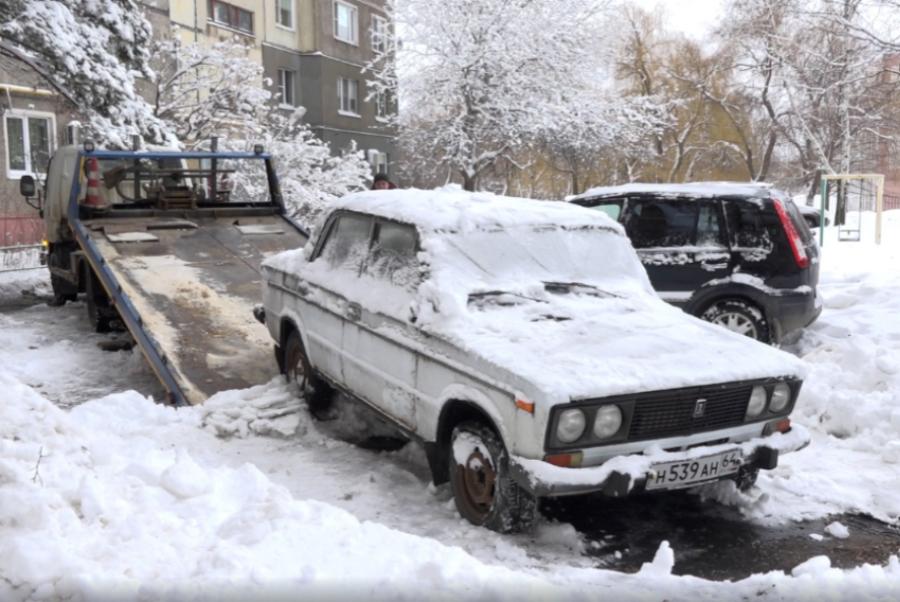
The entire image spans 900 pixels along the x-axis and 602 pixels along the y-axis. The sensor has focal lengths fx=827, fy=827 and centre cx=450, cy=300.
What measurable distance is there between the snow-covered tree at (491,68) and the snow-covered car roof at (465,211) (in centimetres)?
1936

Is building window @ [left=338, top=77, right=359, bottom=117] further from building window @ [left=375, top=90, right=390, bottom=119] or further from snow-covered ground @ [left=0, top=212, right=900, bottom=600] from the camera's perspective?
snow-covered ground @ [left=0, top=212, right=900, bottom=600]

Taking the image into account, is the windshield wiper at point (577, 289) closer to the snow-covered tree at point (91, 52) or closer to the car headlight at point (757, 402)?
the car headlight at point (757, 402)

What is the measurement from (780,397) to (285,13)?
2931cm

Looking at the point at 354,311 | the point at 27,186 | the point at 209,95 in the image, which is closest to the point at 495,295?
the point at 354,311

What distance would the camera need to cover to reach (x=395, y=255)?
5488 millimetres

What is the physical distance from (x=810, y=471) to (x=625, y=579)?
2620mm

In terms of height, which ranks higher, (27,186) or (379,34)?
(379,34)

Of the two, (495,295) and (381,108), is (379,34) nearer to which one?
(381,108)

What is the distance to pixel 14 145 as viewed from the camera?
20.0m

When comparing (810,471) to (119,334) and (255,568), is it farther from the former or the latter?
(119,334)

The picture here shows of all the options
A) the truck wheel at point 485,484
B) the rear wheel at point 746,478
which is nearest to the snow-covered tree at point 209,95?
the truck wheel at point 485,484

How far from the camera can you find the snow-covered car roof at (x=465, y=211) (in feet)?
17.8

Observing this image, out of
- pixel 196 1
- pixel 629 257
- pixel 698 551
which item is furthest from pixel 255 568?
pixel 196 1

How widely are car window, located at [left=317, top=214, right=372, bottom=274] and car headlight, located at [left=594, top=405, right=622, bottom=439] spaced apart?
2.40 meters
